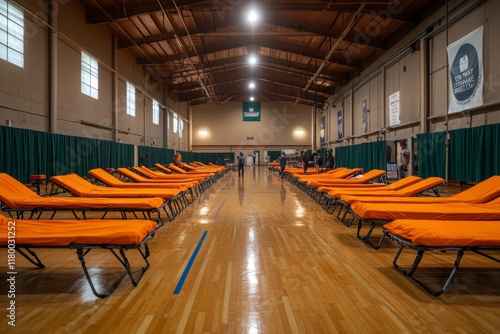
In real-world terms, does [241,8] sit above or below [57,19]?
above

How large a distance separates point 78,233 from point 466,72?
9327mm

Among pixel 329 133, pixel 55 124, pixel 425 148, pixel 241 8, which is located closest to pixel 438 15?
pixel 425 148

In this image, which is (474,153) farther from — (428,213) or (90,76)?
(90,76)

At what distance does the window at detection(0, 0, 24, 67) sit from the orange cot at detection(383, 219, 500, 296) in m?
8.84

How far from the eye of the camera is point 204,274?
3.30 meters

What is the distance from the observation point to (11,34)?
7965 mm

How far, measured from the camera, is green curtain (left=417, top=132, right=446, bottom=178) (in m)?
9.70

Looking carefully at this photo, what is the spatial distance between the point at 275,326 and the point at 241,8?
11.1 m

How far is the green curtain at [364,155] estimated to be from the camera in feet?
46.4

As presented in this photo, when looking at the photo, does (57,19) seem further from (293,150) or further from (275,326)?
(293,150)

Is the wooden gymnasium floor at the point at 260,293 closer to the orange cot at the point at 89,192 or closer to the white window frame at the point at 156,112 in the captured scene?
the orange cot at the point at 89,192

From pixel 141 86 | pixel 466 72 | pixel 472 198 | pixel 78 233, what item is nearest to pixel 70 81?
pixel 141 86

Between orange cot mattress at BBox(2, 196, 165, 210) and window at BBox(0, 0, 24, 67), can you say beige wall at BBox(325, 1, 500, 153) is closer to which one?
orange cot mattress at BBox(2, 196, 165, 210)

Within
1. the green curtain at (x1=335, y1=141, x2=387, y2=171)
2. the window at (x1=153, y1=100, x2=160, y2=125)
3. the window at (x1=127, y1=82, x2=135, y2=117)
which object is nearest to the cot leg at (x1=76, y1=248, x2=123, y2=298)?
the green curtain at (x1=335, y1=141, x2=387, y2=171)
